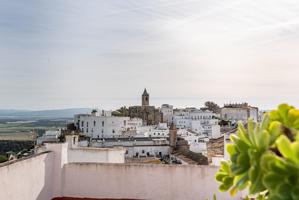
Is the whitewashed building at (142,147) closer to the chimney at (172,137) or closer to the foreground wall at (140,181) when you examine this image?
the chimney at (172,137)

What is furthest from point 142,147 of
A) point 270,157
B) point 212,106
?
point 212,106

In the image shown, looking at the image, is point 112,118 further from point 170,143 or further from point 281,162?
point 281,162

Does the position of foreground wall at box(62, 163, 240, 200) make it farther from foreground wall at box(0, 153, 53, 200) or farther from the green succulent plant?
the green succulent plant

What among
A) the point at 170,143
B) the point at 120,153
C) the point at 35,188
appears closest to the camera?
the point at 35,188

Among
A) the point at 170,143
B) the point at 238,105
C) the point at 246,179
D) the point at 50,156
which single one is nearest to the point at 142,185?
the point at 50,156

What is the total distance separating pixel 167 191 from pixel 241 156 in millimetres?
5036

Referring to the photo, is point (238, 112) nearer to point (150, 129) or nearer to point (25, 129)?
point (150, 129)

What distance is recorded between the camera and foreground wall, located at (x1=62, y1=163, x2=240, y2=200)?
6.55m

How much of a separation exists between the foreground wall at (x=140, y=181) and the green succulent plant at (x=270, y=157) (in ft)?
14.9

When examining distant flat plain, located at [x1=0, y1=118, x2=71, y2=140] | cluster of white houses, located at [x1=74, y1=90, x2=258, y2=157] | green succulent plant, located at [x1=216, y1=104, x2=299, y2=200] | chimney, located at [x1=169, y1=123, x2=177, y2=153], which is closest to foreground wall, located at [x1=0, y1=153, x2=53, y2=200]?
green succulent plant, located at [x1=216, y1=104, x2=299, y2=200]

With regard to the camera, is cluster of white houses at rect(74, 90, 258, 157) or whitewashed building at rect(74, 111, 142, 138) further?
whitewashed building at rect(74, 111, 142, 138)

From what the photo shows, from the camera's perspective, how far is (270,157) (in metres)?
1.58

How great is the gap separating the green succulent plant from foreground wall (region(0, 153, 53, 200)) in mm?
4266

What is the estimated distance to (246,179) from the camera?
1811 millimetres
